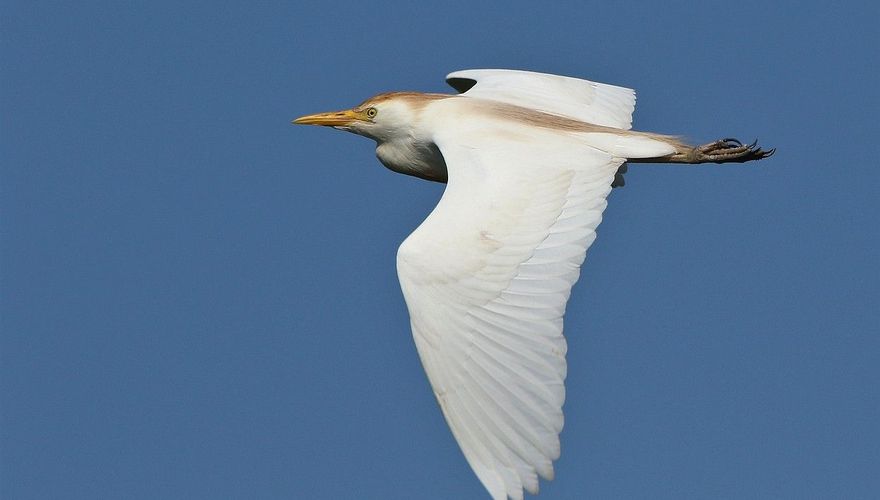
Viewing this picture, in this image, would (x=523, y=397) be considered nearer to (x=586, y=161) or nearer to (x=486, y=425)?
(x=486, y=425)

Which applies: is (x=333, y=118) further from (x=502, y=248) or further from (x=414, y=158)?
(x=502, y=248)

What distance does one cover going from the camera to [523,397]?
10.2 m

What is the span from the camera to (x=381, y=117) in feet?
47.3

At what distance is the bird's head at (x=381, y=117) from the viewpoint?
46.2ft

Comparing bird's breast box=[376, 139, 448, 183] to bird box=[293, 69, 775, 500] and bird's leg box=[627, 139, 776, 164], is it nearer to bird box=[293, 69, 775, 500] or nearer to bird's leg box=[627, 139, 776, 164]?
bird box=[293, 69, 775, 500]

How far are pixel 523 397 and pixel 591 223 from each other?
1759mm

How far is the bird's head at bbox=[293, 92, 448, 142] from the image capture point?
554 inches

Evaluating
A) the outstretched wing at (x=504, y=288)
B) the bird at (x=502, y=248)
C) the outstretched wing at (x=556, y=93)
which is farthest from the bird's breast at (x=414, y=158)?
the outstretched wing at (x=504, y=288)

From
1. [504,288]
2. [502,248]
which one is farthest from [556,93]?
[504,288]

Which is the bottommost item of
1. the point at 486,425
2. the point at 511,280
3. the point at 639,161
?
the point at 486,425

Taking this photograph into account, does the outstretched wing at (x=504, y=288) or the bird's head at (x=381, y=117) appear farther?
the bird's head at (x=381, y=117)

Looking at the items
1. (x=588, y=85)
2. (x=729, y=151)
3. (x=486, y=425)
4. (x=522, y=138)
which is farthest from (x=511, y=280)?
(x=588, y=85)

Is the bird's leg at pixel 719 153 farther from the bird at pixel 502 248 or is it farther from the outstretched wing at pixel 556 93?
the outstretched wing at pixel 556 93

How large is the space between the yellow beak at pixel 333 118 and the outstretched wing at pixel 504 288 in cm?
223
